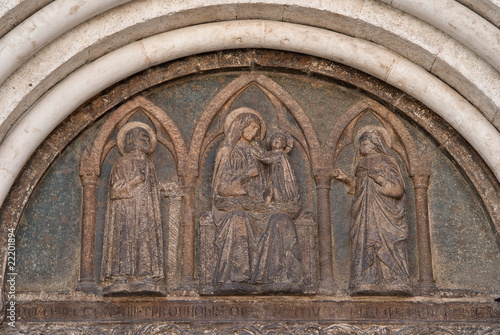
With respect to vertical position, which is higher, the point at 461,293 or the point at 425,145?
the point at 425,145

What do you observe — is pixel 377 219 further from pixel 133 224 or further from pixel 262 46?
pixel 133 224

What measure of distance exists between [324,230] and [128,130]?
221cm

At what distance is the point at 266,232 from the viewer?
35.4ft

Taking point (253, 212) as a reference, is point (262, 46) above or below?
above

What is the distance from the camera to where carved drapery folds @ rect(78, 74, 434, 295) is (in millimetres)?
10719

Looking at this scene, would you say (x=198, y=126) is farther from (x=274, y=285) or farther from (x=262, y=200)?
(x=274, y=285)

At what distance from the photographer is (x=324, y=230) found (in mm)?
11109

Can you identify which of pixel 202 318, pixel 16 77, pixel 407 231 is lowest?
pixel 202 318

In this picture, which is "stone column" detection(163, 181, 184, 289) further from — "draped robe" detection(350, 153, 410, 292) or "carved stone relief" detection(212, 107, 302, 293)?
"draped robe" detection(350, 153, 410, 292)

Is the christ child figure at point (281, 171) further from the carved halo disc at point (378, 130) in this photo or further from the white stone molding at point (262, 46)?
the white stone molding at point (262, 46)

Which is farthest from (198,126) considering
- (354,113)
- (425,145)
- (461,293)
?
(461,293)

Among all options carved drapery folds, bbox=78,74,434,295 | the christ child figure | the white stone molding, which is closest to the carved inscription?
carved drapery folds, bbox=78,74,434,295

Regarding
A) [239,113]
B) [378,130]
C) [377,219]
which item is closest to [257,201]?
[239,113]

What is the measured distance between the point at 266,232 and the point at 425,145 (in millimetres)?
1975
